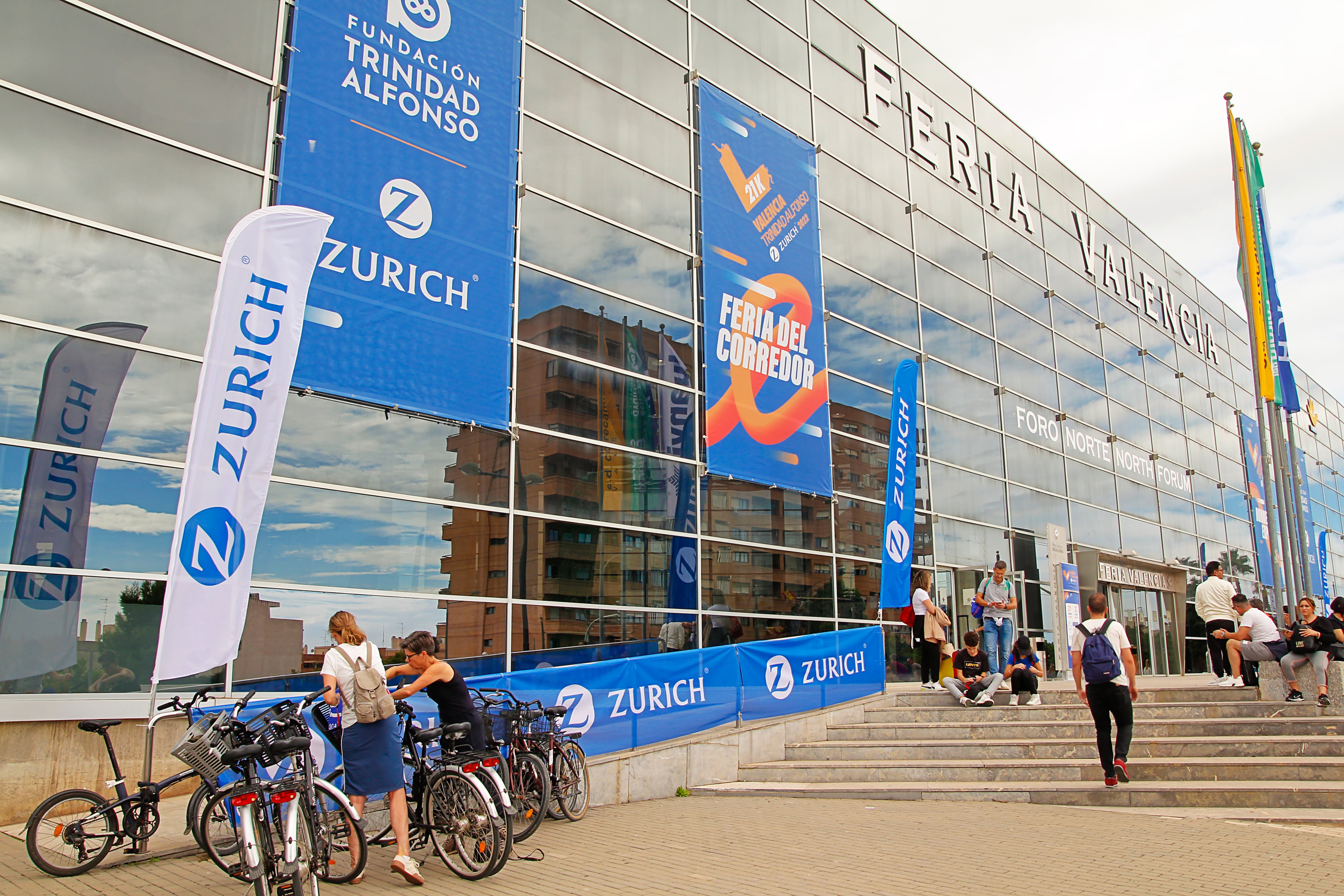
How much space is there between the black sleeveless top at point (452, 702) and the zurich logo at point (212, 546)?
1.79 metres

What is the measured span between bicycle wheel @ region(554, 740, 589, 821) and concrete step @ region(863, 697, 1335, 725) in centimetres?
584

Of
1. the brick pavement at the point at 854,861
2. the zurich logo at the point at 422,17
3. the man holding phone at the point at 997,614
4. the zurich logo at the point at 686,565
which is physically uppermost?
the zurich logo at the point at 422,17

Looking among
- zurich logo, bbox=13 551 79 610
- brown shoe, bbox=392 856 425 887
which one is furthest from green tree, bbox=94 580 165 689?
brown shoe, bbox=392 856 425 887

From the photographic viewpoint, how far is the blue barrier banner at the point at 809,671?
43.1 feet

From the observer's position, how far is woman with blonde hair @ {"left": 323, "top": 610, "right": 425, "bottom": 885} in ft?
22.2

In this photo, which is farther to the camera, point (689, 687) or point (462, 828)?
point (689, 687)

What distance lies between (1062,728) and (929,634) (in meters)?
3.51

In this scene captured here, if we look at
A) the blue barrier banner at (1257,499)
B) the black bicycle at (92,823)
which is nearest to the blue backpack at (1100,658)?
the black bicycle at (92,823)

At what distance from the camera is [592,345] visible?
13.7m

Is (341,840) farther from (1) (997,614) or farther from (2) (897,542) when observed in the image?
(1) (997,614)

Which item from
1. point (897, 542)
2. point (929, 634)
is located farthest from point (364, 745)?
point (929, 634)

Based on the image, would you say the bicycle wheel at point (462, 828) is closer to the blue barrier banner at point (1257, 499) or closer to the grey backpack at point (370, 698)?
the grey backpack at point (370, 698)

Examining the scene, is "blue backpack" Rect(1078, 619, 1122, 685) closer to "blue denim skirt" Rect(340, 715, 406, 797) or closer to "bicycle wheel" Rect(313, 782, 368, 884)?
"blue denim skirt" Rect(340, 715, 406, 797)

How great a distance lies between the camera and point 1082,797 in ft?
31.6
